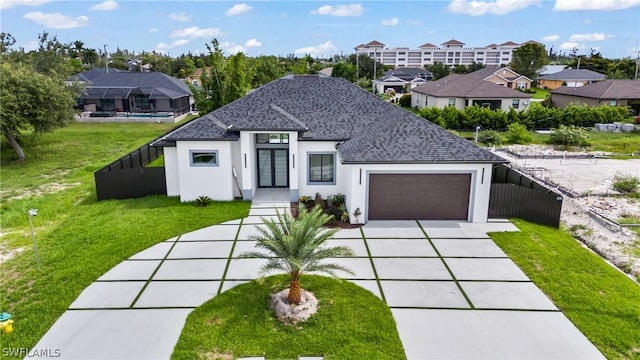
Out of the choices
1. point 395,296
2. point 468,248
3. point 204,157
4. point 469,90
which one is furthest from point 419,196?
point 469,90

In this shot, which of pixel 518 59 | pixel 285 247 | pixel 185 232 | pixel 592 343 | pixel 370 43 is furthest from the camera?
pixel 370 43

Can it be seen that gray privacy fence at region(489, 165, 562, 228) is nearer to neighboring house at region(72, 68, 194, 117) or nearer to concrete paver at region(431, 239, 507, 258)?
concrete paver at region(431, 239, 507, 258)

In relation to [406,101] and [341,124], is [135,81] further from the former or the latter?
[341,124]

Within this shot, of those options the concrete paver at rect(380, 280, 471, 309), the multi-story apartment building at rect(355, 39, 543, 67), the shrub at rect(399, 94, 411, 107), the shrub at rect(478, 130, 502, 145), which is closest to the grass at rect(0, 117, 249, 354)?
the concrete paver at rect(380, 280, 471, 309)

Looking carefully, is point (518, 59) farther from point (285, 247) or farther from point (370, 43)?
point (285, 247)

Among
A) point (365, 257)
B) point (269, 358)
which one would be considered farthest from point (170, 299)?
point (365, 257)
